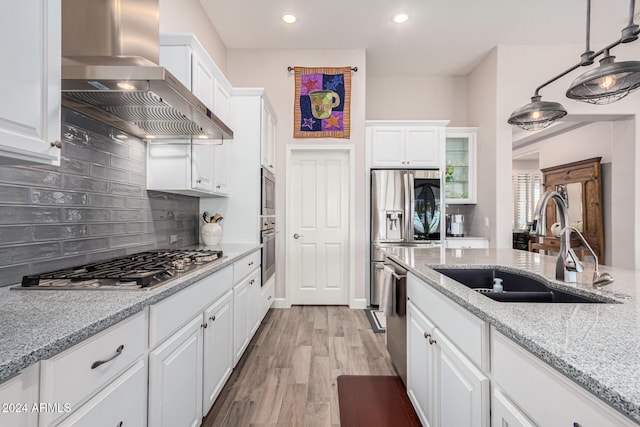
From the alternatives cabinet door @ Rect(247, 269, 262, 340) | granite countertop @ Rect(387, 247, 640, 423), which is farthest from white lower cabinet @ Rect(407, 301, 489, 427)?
cabinet door @ Rect(247, 269, 262, 340)

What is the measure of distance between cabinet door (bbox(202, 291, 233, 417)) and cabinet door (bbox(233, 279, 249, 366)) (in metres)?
A: 0.09

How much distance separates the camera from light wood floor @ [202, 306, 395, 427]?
6.10 ft

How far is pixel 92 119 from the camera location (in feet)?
5.70

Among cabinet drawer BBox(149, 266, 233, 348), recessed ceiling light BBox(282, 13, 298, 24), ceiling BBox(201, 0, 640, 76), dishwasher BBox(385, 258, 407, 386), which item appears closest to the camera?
cabinet drawer BBox(149, 266, 233, 348)

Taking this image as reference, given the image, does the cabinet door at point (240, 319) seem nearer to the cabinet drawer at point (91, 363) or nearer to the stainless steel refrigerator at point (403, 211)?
the cabinet drawer at point (91, 363)

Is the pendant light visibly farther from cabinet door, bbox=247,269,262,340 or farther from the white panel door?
cabinet door, bbox=247,269,262,340

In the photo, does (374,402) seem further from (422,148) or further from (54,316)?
(422,148)

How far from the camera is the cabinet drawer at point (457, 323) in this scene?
40.3 inches

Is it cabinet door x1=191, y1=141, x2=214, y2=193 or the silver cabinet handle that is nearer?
the silver cabinet handle

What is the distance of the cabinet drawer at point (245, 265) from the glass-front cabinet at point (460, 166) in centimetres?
291

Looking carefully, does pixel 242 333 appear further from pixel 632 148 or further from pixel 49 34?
pixel 632 148

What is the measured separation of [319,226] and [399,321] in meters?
2.12

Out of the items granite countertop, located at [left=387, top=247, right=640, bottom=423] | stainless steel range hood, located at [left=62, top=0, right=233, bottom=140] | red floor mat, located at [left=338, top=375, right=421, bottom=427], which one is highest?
stainless steel range hood, located at [left=62, top=0, right=233, bottom=140]

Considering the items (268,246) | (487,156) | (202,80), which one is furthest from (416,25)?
(268,246)
